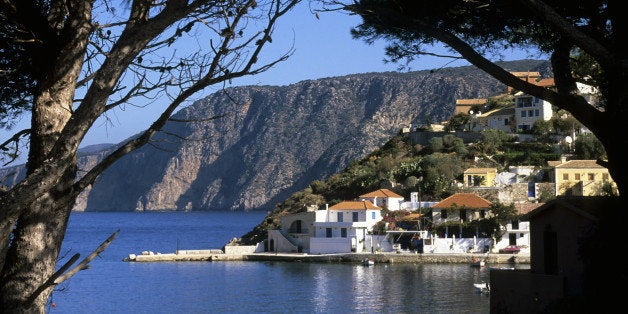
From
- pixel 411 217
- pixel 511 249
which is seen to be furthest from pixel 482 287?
pixel 411 217

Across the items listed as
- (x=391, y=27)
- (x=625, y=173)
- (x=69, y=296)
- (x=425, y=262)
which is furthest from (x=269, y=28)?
(x=425, y=262)

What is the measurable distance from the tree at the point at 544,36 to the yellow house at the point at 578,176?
46809mm

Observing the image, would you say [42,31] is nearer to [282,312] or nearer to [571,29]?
[571,29]

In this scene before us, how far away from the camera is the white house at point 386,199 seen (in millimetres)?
58594

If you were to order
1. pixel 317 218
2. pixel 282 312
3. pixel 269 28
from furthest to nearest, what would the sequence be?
pixel 317 218 → pixel 282 312 → pixel 269 28

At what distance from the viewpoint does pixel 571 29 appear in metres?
6.41

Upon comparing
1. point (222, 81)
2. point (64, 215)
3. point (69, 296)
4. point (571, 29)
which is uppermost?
point (571, 29)

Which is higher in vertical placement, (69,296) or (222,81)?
(222,81)

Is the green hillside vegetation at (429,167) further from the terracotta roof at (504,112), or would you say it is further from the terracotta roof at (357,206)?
the terracotta roof at (504,112)

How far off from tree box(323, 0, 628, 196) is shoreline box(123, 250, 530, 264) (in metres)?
40.4

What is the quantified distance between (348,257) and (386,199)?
6.87 m

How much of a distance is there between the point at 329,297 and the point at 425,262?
15.1 m

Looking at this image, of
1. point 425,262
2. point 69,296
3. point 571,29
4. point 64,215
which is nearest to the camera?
point 64,215

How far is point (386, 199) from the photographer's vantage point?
193 ft
